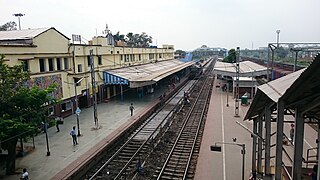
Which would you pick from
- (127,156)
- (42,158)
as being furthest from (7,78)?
(127,156)

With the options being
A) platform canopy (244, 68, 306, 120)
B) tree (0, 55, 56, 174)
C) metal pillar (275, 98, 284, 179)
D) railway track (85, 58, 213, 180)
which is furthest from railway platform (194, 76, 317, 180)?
tree (0, 55, 56, 174)

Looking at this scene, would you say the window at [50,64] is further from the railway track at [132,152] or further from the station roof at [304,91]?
the station roof at [304,91]

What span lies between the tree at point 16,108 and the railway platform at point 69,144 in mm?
1596

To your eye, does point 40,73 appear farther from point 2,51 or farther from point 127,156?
point 127,156

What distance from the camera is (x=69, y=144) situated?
1838cm

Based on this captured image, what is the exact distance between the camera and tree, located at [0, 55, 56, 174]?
1261 centimetres

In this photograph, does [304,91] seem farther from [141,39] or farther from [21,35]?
[141,39]

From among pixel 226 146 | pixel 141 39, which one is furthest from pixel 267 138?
pixel 141 39

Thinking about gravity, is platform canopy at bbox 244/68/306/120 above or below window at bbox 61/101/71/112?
above

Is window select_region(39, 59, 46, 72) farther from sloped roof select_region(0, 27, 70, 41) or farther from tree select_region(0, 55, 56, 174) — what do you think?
tree select_region(0, 55, 56, 174)

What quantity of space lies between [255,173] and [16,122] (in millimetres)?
10534

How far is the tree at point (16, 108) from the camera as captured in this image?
12.6m

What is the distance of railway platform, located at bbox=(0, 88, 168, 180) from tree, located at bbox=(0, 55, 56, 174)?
1.60 meters

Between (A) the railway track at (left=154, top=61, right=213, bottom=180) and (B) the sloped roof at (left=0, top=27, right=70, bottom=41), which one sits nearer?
(A) the railway track at (left=154, top=61, right=213, bottom=180)
